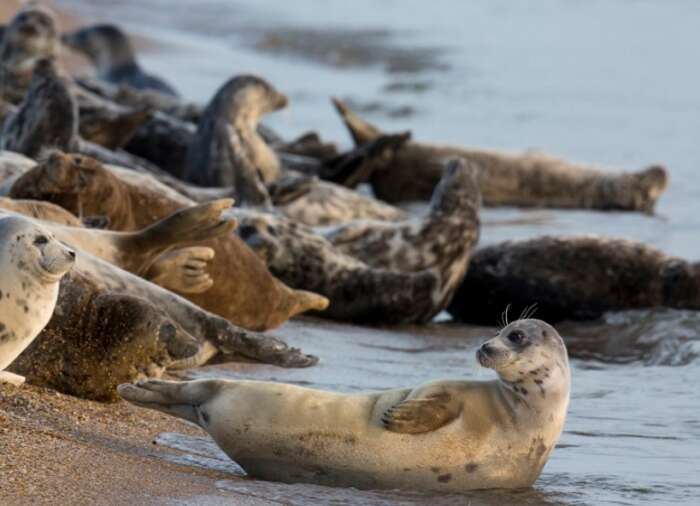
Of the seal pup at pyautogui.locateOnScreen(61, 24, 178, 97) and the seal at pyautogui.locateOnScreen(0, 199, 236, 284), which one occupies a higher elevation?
the seal at pyautogui.locateOnScreen(0, 199, 236, 284)

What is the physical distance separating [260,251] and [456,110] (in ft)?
34.9

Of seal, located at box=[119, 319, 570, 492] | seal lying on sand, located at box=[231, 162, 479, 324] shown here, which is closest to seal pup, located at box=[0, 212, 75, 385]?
seal, located at box=[119, 319, 570, 492]

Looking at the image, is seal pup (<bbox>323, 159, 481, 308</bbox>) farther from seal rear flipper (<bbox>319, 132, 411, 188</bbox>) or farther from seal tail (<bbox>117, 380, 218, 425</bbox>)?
seal tail (<bbox>117, 380, 218, 425</bbox>)

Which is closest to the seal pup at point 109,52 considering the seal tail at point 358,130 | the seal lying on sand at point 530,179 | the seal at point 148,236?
the seal tail at point 358,130

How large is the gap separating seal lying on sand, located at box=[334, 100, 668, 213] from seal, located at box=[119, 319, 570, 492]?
26.5 ft

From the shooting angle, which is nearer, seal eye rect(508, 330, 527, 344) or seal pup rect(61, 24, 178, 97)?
seal eye rect(508, 330, 527, 344)

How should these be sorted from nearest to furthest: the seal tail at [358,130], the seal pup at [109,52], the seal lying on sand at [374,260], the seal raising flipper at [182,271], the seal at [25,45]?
the seal raising flipper at [182,271]
the seal lying on sand at [374,260]
the seal tail at [358,130]
the seal at [25,45]
the seal pup at [109,52]

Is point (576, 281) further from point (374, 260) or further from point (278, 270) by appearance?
point (278, 270)

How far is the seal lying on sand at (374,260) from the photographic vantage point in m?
8.16

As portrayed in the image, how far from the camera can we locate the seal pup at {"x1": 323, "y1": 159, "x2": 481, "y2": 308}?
8.69 meters

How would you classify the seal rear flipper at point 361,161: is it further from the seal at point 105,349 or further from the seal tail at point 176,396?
the seal tail at point 176,396

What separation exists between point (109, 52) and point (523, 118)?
4.40 m

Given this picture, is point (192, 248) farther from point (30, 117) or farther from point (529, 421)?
point (30, 117)

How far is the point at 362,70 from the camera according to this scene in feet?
75.2
